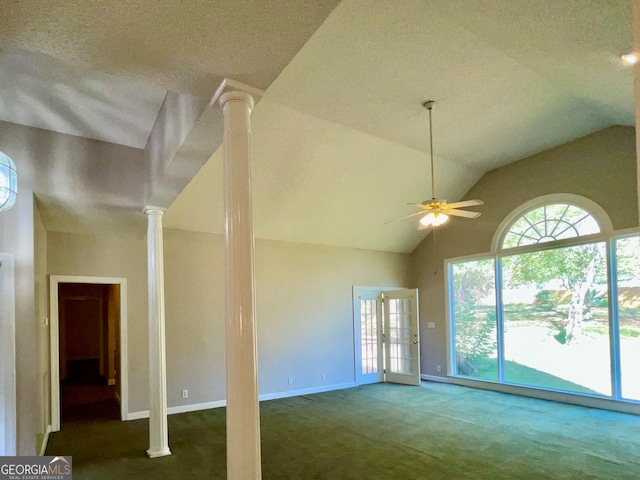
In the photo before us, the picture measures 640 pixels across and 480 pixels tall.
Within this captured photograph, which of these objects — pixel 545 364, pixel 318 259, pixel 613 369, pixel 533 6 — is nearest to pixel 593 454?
pixel 613 369

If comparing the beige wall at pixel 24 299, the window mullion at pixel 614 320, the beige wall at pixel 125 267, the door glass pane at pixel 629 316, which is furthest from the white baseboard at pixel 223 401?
the door glass pane at pixel 629 316

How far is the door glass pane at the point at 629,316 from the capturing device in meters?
6.01

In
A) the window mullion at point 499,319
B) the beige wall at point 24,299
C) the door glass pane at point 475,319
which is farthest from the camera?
the door glass pane at point 475,319

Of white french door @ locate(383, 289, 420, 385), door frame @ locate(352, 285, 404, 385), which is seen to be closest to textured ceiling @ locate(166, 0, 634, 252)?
door frame @ locate(352, 285, 404, 385)

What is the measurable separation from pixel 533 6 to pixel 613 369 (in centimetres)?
565

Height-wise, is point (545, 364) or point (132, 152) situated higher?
point (132, 152)

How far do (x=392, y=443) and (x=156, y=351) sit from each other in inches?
114

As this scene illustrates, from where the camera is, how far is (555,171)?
7074 mm

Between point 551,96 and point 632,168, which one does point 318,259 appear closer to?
point 551,96

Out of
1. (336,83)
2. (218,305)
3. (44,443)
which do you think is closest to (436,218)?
(336,83)

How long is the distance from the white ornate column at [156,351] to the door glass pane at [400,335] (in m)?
5.23

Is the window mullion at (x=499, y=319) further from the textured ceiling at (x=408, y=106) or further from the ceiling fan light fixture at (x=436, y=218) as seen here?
the ceiling fan light fixture at (x=436, y=218)

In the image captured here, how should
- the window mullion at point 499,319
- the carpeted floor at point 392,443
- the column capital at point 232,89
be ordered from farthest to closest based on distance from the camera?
the window mullion at point 499,319
the carpeted floor at point 392,443
the column capital at point 232,89

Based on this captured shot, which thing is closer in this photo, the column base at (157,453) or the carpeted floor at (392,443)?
the carpeted floor at (392,443)
